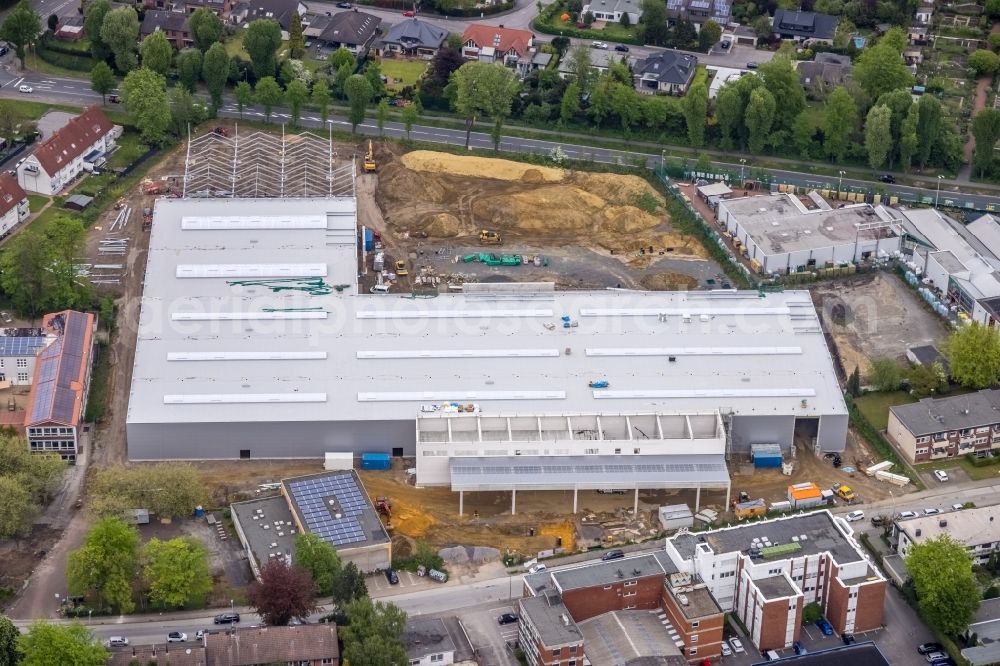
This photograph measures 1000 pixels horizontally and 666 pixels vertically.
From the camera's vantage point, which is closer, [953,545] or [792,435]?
[953,545]

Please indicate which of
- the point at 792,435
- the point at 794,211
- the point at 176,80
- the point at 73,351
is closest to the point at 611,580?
the point at 792,435

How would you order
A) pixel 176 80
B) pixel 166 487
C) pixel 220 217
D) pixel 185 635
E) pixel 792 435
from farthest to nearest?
pixel 176 80 → pixel 220 217 → pixel 792 435 → pixel 166 487 → pixel 185 635

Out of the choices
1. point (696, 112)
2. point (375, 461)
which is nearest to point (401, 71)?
point (696, 112)

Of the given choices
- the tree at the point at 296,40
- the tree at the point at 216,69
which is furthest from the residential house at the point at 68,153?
Result: the tree at the point at 296,40

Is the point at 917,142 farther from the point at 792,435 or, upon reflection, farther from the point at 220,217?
the point at 220,217

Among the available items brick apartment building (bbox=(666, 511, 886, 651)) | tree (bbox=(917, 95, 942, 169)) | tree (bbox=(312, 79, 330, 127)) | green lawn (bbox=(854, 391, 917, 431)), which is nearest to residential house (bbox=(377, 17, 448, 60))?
tree (bbox=(312, 79, 330, 127))

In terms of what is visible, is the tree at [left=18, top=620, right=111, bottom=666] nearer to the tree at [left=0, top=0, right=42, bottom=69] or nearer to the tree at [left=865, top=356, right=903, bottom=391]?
the tree at [left=865, top=356, right=903, bottom=391]
